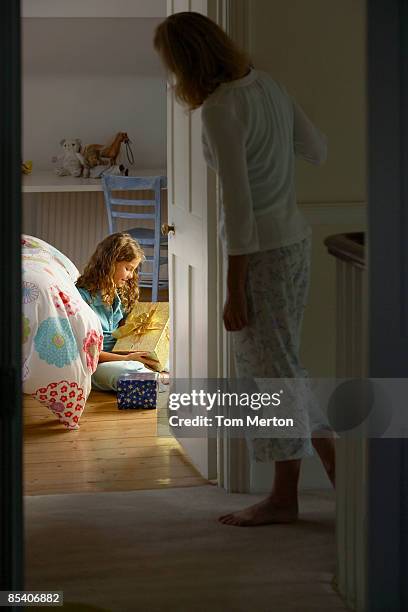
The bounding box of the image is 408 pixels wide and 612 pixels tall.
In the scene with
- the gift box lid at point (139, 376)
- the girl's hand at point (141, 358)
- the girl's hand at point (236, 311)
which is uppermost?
the girl's hand at point (236, 311)

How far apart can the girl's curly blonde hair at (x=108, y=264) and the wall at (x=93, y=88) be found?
0.28m

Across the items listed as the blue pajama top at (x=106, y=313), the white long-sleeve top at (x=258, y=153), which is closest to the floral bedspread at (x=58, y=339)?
the blue pajama top at (x=106, y=313)

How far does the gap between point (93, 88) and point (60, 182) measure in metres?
0.58

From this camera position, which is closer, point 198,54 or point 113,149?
point 198,54

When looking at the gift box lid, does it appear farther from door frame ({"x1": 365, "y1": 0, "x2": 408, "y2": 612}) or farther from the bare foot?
door frame ({"x1": 365, "y1": 0, "x2": 408, "y2": 612})

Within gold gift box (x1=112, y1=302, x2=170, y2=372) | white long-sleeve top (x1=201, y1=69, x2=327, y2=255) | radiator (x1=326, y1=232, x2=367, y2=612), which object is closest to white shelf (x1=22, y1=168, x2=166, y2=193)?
gold gift box (x1=112, y1=302, x2=170, y2=372)

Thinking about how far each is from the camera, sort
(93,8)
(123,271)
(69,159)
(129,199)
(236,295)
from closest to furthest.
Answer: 1. (236,295)
2. (93,8)
3. (123,271)
4. (129,199)
5. (69,159)

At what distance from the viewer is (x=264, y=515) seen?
7.06ft

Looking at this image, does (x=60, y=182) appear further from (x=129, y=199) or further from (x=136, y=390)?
(x=136, y=390)

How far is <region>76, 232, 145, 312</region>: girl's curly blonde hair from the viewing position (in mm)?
2320

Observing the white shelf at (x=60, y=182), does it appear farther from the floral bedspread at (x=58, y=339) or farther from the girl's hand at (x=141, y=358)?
the girl's hand at (x=141, y=358)

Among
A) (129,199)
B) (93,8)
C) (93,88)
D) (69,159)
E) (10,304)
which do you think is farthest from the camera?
(93,88)

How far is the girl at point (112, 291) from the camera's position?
235 cm

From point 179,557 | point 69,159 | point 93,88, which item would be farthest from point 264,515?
point 93,88
